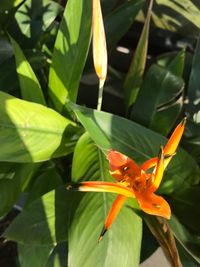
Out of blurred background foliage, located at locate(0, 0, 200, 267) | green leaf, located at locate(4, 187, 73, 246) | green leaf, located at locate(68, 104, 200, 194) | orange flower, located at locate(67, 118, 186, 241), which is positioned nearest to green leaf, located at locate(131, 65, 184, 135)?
blurred background foliage, located at locate(0, 0, 200, 267)

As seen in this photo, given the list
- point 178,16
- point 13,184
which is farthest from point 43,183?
point 178,16

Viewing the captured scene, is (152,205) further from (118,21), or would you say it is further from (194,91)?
(118,21)

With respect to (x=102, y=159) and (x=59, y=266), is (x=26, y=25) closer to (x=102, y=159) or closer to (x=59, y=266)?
(x=102, y=159)

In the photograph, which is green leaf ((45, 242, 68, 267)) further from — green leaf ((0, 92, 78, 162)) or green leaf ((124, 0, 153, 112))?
green leaf ((124, 0, 153, 112))

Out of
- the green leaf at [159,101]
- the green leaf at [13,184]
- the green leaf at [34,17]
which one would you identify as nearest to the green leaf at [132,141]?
the green leaf at [159,101]

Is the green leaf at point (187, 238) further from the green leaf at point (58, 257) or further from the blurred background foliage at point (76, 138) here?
the green leaf at point (58, 257)

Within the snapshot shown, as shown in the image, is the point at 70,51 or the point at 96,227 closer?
the point at 96,227

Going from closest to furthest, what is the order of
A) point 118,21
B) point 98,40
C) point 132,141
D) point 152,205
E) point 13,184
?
point 152,205 < point 98,40 < point 132,141 < point 13,184 < point 118,21
